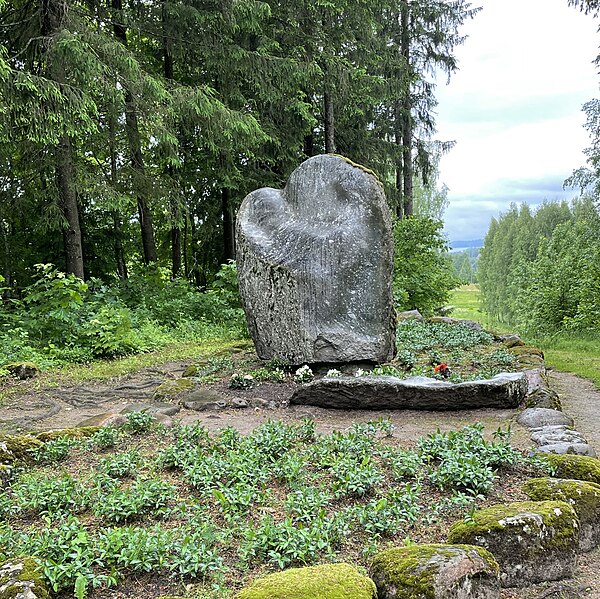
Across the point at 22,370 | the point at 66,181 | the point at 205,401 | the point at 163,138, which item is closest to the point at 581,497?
the point at 205,401

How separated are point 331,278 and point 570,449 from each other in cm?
357

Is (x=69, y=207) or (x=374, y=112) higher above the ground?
(x=374, y=112)

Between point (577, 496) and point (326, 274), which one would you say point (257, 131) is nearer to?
point (326, 274)

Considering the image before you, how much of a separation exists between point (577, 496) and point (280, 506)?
1.91 metres

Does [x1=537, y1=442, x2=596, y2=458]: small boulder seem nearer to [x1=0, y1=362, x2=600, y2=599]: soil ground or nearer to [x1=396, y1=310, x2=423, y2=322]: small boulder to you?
[x1=0, y1=362, x2=600, y2=599]: soil ground

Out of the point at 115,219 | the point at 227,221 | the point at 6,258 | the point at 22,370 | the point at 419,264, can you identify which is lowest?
the point at 22,370

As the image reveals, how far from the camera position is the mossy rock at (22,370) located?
27.8ft

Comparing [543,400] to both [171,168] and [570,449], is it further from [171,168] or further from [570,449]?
[171,168]

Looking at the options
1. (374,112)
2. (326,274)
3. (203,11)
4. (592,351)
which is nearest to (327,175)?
(326,274)

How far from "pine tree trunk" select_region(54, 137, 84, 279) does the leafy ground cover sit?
8302mm

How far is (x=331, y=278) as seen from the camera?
7289 millimetres

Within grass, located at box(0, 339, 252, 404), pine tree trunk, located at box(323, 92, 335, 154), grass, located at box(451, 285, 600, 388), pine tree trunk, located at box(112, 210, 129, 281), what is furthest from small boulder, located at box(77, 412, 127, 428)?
pine tree trunk, located at box(323, 92, 335, 154)

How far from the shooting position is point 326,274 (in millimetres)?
7301

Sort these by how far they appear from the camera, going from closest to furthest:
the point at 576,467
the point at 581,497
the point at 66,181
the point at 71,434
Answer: the point at 581,497, the point at 576,467, the point at 71,434, the point at 66,181
